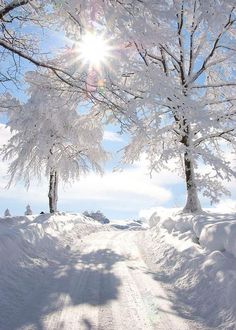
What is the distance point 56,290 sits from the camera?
27.6 feet

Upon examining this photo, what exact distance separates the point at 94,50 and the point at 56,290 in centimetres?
484

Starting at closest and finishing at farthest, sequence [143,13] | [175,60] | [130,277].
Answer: [143,13], [130,277], [175,60]

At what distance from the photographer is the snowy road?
248 inches

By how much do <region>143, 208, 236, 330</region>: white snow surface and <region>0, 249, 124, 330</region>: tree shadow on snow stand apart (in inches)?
51.6

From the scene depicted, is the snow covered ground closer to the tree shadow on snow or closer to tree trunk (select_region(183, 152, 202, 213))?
the tree shadow on snow

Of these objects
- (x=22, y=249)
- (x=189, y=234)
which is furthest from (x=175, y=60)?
(x=22, y=249)

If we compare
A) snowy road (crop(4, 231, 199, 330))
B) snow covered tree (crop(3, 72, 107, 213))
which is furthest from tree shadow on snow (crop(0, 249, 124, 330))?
snow covered tree (crop(3, 72, 107, 213))

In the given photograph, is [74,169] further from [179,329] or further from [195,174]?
[179,329]

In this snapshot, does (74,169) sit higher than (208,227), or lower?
higher

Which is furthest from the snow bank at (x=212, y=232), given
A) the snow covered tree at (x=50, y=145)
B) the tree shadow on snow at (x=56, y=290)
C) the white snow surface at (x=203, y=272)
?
the snow covered tree at (x=50, y=145)

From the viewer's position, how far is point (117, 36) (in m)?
8.19

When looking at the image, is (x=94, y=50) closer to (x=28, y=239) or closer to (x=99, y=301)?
(x=99, y=301)

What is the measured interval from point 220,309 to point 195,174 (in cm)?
1208

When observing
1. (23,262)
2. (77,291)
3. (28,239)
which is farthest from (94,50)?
(28,239)
